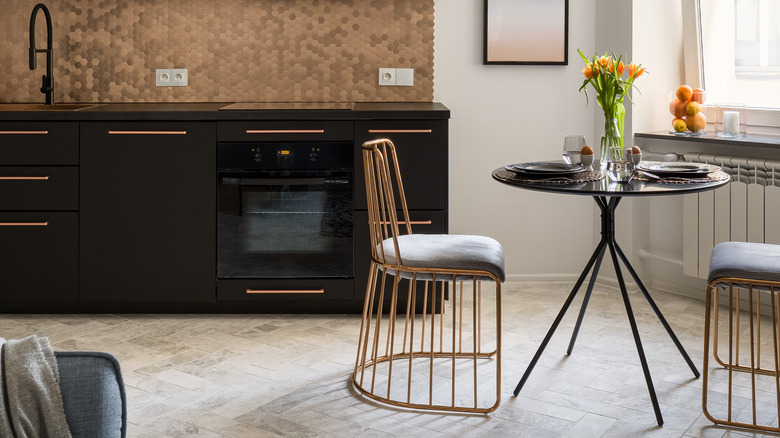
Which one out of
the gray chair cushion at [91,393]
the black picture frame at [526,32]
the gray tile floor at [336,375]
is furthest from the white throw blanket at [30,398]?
the black picture frame at [526,32]

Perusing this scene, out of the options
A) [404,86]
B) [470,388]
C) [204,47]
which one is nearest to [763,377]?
[470,388]

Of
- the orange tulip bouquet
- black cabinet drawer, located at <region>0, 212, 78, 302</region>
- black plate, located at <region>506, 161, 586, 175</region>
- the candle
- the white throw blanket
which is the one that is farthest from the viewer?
the candle

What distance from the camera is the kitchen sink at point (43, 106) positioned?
391cm

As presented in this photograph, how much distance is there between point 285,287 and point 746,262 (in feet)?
6.51

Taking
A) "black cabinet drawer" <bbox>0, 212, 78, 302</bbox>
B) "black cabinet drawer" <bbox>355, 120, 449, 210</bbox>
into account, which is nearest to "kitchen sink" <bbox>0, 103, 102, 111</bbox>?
"black cabinet drawer" <bbox>0, 212, 78, 302</bbox>

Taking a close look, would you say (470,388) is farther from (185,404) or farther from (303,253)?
(303,253)

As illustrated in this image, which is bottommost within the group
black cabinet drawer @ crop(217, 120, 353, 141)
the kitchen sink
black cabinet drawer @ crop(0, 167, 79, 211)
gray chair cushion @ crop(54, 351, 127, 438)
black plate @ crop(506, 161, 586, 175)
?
gray chair cushion @ crop(54, 351, 127, 438)

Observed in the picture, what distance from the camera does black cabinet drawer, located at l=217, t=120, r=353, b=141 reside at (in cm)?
376

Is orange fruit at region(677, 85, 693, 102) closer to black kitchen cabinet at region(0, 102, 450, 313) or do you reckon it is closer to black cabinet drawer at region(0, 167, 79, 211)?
black kitchen cabinet at region(0, 102, 450, 313)

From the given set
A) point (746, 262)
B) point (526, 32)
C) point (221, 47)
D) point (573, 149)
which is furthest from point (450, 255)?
point (221, 47)

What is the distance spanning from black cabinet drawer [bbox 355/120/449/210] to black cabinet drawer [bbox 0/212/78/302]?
1281 mm

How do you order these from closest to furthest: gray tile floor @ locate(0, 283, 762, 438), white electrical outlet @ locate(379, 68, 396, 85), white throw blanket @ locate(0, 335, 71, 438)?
white throw blanket @ locate(0, 335, 71, 438) < gray tile floor @ locate(0, 283, 762, 438) < white electrical outlet @ locate(379, 68, 396, 85)

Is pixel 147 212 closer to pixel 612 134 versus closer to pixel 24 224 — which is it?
pixel 24 224

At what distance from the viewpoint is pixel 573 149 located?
2.95 metres
